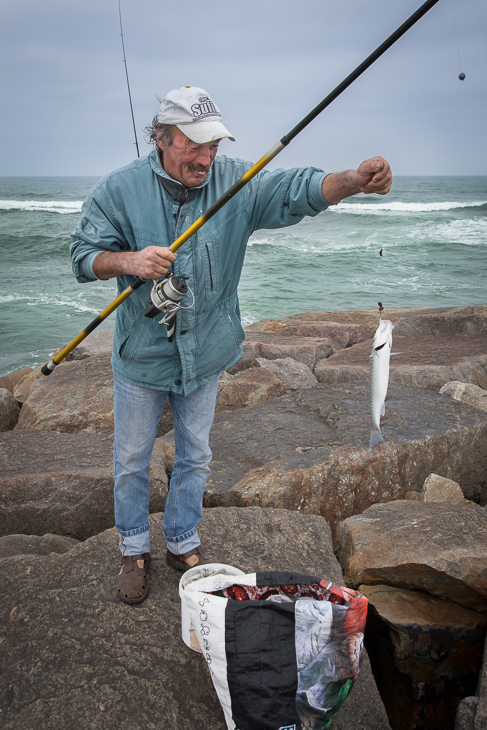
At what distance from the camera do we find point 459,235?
26.3 m

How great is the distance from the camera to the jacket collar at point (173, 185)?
2264 mm

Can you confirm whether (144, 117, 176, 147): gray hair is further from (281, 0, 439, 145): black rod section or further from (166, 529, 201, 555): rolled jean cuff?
(166, 529, 201, 555): rolled jean cuff

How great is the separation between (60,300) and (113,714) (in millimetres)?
13890

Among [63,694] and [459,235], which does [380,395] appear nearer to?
[63,694]

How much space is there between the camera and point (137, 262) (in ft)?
7.09

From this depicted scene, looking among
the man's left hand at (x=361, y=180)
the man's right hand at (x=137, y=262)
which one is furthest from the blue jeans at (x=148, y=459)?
the man's left hand at (x=361, y=180)

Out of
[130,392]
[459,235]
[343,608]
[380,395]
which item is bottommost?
[459,235]

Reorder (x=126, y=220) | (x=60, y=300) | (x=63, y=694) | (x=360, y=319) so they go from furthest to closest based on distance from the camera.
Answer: (x=60, y=300), (x=360, y=319), (x=126, y=220), (x=63, y=694)

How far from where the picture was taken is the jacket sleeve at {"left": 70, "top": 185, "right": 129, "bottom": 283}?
A: 7.40 ft

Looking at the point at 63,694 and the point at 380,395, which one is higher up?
the point at 380,395

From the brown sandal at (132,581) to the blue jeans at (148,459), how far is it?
0.05 metres

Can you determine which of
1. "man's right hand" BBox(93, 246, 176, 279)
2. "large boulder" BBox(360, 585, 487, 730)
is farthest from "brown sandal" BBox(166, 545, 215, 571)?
"man's right hand" BBox(93, 246, 176, 279)

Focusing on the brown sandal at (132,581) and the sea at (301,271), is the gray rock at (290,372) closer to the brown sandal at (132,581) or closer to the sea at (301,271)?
the sea at (301,271)

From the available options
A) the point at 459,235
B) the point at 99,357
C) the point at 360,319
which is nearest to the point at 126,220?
the point at 99,357
